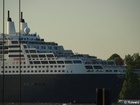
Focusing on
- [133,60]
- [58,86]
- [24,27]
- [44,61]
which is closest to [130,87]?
[133,60]

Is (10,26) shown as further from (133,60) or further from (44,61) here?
(133,60)

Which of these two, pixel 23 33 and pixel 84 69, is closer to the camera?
pixel 84 69

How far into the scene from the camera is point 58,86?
8956cm

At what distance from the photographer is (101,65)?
304 ft

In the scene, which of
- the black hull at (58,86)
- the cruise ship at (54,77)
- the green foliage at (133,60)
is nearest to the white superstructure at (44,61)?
the cruise ship at (54,77)

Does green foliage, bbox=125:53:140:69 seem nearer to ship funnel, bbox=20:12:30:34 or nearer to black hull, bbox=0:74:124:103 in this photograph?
ship funnel, bbox=20:12:30:34

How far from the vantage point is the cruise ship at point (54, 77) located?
89.8 m

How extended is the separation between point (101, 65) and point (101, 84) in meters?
3.38

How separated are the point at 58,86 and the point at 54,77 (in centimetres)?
116

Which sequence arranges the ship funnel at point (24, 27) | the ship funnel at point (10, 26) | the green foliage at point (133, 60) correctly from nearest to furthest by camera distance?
1. the ship funnel at point (10, 26)
2. the ship funnel at point (24, 27)
3. the green foliage at point (133, 60)

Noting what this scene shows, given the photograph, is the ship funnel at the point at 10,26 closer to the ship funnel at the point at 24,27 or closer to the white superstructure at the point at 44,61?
the ship funnel at the point at 24,27

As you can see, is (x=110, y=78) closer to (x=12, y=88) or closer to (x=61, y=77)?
(x=61, y=77)

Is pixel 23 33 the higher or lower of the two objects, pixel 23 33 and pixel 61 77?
the higher

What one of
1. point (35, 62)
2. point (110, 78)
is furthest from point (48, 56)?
point (110, 78)
